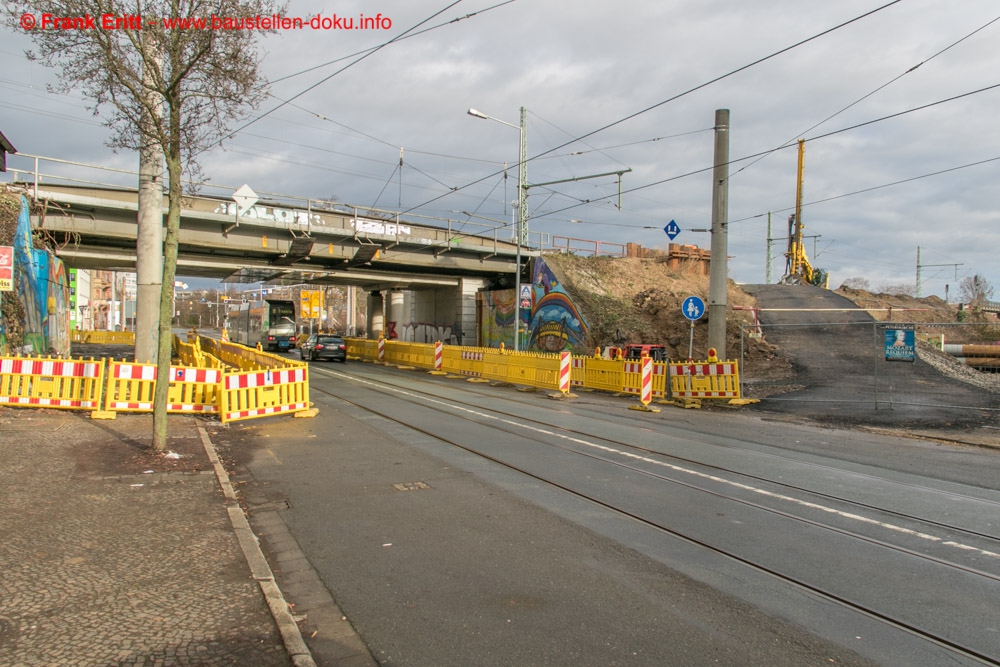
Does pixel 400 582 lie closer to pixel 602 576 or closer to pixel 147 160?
pixel 602 576

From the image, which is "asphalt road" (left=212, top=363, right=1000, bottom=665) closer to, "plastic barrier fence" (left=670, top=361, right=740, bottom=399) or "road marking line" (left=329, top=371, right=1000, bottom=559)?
"road marking line" (left=329, top=371, right=1000, bottom=559)

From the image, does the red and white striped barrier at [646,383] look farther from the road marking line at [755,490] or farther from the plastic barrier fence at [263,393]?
the plastic barrier fence at [263,393]

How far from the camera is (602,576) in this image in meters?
4.74

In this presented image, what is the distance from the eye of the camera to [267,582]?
4477mm

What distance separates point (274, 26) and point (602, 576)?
25.6 feet

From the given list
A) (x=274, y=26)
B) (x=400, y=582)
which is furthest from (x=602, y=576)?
(x=274, y=26)

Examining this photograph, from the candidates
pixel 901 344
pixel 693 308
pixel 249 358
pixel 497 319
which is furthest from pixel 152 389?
pixel 497 319

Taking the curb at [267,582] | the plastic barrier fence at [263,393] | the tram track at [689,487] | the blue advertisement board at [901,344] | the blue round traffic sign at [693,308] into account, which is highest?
the blue round traffic sign at [693,308]

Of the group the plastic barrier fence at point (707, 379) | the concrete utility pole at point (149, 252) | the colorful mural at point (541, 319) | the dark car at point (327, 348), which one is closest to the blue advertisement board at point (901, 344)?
the plastic barrier fence at point (707, 379)

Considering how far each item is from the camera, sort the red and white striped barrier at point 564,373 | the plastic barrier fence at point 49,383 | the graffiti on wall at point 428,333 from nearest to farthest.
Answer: the plastic barrier fence at point 49,383
the red and white striped barrier at point 564,373
the graffiti on wall at point 428,333

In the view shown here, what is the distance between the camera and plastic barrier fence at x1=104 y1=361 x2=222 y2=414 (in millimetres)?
11898

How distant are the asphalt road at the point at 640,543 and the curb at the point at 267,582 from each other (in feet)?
0.53

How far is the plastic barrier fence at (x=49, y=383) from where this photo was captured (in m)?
12.0

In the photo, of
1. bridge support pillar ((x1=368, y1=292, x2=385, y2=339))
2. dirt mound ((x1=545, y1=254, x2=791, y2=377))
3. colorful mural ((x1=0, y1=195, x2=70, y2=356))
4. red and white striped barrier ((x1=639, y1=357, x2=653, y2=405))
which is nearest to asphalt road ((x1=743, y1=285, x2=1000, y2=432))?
dirt mound ((x1=545, y1=254, x2=791, y2=377))
